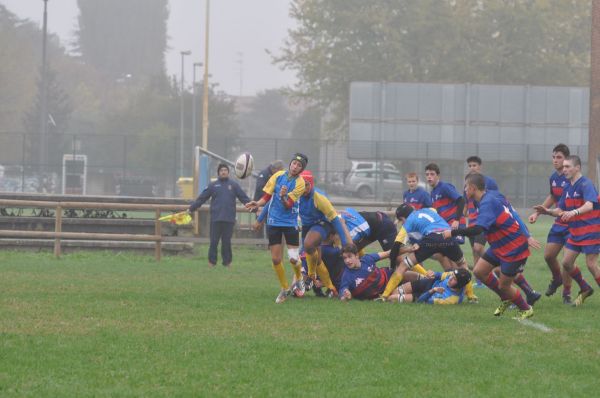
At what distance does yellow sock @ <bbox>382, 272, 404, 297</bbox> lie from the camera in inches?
543

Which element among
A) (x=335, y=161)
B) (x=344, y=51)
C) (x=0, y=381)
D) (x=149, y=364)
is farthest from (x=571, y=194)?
(x=344, y=51)

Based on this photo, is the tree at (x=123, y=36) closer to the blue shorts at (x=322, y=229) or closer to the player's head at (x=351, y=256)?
the blue shorts at (x=322, y=229)

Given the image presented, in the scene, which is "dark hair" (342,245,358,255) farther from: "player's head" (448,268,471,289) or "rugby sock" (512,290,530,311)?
"rugby sock" (512,290,530,311)

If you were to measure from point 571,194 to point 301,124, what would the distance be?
3834 inches

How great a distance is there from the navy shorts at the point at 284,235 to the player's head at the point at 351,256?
1.99 feet

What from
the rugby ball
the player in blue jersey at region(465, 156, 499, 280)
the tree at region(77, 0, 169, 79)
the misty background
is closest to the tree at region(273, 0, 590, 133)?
the misty background

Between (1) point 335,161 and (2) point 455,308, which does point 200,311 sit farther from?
→ (1) point 335,161

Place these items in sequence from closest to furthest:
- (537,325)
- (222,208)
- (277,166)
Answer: (537,325) < (277,166) < (222,208)

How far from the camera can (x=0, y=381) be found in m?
7.85

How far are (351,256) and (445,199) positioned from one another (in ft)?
10.3

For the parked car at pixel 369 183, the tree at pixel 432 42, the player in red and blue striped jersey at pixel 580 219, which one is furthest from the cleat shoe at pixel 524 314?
the tree at pixel 432 42

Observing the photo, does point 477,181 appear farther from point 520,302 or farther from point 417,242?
point 417,242

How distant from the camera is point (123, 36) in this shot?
185250mm

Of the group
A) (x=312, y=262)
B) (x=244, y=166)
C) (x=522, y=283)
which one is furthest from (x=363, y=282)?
(x=244, y=166)
